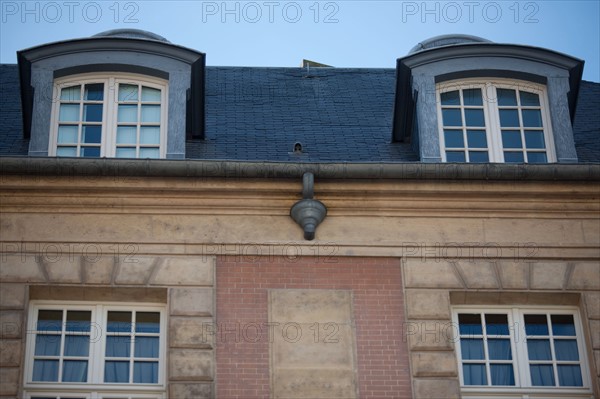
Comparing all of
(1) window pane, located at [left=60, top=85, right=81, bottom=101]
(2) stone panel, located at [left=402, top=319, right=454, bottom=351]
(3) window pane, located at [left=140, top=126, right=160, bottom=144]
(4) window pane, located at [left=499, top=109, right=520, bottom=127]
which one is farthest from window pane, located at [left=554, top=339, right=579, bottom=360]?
(1) window pane, located at [left=60, top=85, right=81, bottom=101]

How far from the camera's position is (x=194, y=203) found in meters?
12.5

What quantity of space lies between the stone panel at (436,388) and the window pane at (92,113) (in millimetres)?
4841

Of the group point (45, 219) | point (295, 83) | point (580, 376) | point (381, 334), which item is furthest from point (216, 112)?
point (580, 376)

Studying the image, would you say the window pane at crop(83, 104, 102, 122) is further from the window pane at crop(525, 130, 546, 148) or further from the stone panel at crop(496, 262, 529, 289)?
the window pane at crop(525, 130, 546, 148)

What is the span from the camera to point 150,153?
13234mm

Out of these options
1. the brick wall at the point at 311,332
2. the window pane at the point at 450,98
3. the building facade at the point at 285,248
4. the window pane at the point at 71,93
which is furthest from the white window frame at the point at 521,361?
the window pane at the point at 71,93

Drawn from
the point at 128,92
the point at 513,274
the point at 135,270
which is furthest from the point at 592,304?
the point at 128,92

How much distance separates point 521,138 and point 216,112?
4055 mm

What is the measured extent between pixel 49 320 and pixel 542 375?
5.22 m

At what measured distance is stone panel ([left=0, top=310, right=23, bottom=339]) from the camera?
11703 millimetres

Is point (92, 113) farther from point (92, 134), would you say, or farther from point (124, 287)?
point (124, 287)

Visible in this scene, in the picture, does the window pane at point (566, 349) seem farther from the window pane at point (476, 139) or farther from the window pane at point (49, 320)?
the window pane at point (49, 320)

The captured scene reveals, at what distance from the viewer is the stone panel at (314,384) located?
11.5 m

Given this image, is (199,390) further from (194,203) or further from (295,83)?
(295,83)
